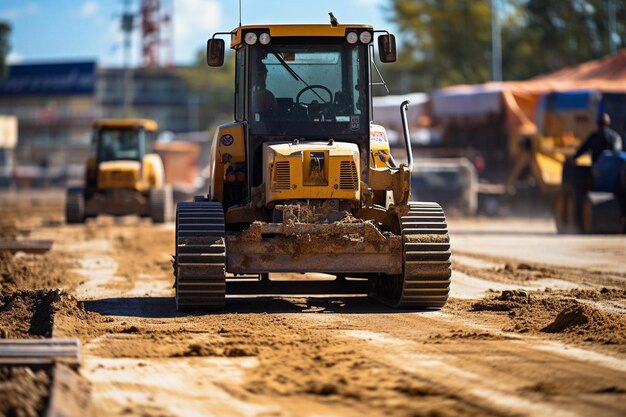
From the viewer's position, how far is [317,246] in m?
11.8

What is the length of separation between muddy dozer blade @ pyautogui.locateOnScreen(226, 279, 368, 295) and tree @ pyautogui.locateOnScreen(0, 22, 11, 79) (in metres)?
76.5

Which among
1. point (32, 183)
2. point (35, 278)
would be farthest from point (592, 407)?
point (32, 183)

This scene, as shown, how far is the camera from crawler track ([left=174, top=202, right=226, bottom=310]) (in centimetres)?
1159

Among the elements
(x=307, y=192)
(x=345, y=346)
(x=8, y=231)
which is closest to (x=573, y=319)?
(x=345, y=346)

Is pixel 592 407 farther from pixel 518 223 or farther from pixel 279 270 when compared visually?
pixel 518 223

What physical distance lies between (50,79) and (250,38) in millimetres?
89462

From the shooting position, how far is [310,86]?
41.0ft

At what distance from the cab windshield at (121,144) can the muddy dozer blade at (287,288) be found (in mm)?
18187

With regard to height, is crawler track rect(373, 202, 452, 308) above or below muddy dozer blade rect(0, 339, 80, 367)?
above

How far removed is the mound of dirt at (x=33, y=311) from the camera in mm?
10192

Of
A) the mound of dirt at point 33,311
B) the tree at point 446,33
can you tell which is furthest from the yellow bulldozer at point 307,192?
the tree at point 446,33

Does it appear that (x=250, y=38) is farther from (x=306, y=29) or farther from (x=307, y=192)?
(x=307, y=192)

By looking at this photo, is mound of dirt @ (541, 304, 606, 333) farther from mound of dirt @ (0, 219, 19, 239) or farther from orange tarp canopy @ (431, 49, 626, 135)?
orange tarp canopy @ (431, 49, 626, 135)

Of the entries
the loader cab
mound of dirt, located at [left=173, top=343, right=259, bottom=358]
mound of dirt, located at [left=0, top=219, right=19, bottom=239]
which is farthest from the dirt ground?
mound of dirt, located at [left=0, top=219, right=19, bottom=239]
